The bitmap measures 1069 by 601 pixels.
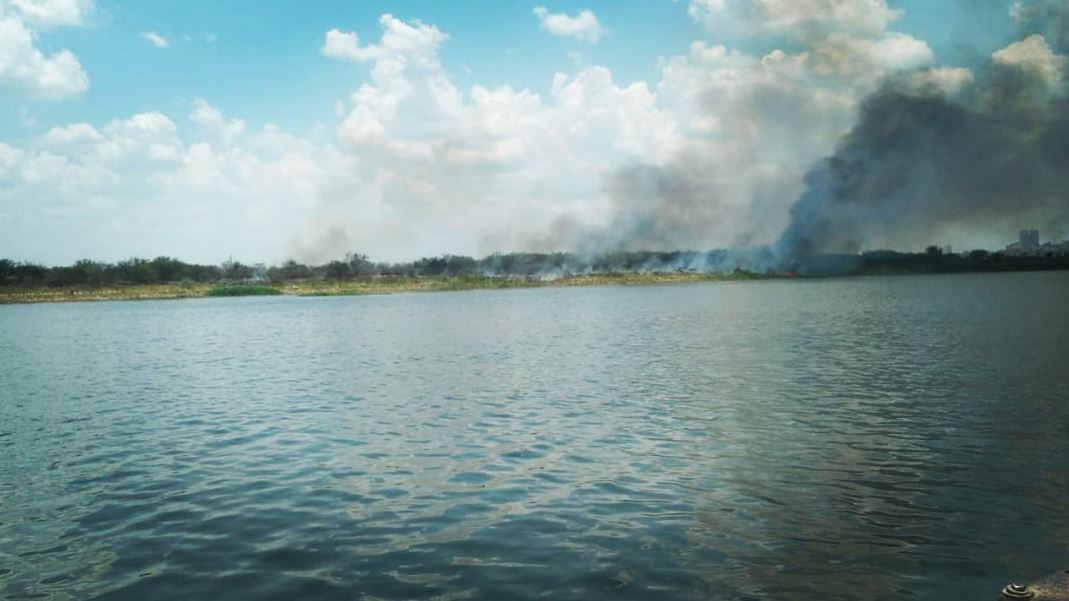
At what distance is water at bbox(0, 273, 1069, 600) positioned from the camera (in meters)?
14.1

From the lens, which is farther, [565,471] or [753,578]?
[565,471]

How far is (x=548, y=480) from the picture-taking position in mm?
20688

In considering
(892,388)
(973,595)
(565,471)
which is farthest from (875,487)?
(892,388)

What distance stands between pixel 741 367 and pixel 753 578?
3169cm

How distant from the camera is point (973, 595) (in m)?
12.6

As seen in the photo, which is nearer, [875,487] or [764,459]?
[875,487]

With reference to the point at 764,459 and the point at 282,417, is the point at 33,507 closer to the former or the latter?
the point at 282,417

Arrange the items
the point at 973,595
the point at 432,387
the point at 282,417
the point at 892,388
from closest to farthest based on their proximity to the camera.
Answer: the point at 973,595, the point at 282,417, the point at 892,388, the point at 432,387

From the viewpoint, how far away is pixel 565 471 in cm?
2159

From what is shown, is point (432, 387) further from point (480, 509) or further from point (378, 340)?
point (378, 340)

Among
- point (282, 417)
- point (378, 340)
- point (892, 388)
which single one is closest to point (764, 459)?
point (892, 388)

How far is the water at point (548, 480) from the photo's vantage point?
14.1 meters

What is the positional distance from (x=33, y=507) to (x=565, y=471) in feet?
49.0

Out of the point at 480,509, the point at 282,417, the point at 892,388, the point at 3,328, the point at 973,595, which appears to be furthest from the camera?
the point at 3,328
